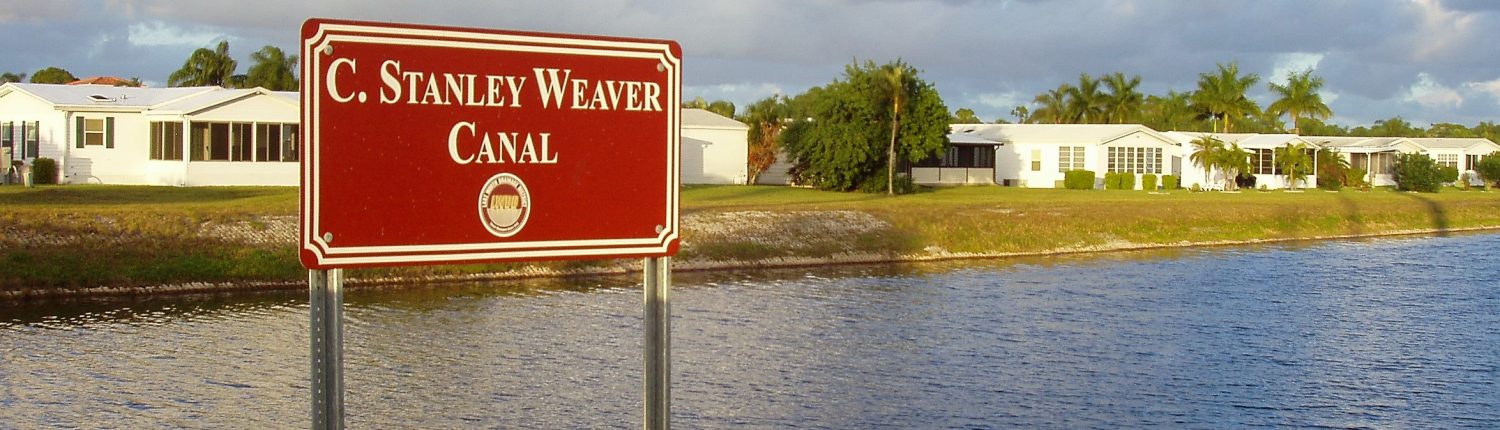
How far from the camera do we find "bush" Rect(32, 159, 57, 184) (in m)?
41.8

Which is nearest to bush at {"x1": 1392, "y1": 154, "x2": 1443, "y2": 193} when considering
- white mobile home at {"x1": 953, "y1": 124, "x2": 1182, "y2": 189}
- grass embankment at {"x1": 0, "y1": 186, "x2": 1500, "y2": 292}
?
grass embankment at {"x1": 0, "y1": 186, "x2": 1500, "y2": 292}

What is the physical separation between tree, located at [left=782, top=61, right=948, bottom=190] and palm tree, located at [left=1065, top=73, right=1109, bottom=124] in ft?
132

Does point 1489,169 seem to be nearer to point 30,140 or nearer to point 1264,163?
point 1264,163

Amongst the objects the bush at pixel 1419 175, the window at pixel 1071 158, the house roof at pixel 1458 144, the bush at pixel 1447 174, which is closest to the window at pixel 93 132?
the window at pixel 1071 158

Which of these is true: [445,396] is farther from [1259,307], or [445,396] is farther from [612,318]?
[1259,307]

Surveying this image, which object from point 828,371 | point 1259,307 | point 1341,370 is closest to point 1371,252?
point 1259,307

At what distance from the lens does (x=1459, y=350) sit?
20250mm

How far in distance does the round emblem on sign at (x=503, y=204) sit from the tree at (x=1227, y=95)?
86004mm

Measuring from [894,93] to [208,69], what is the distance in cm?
3319

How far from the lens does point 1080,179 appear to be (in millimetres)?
62188

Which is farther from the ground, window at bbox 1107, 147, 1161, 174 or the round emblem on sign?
window at bbox 1107, 147, 1161, 174

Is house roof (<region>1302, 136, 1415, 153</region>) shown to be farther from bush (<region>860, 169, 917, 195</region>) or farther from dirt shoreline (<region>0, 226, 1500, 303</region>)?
dirt shoreline (<region>0, 226, 1500, 303</region>)

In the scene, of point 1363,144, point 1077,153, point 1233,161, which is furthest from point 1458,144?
point 1077,153

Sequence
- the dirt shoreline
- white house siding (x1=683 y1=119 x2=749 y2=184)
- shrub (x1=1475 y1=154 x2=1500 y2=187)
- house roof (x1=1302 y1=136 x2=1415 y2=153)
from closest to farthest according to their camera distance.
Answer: the dirt shoreline → white house siding (x1=683 y1=119 x2=749 y2=184) → shrub (x1=1475 y1=154 x2=1500 y2=187) → house roof (x1=1302 y1=136 x2=1415 y2=153)
